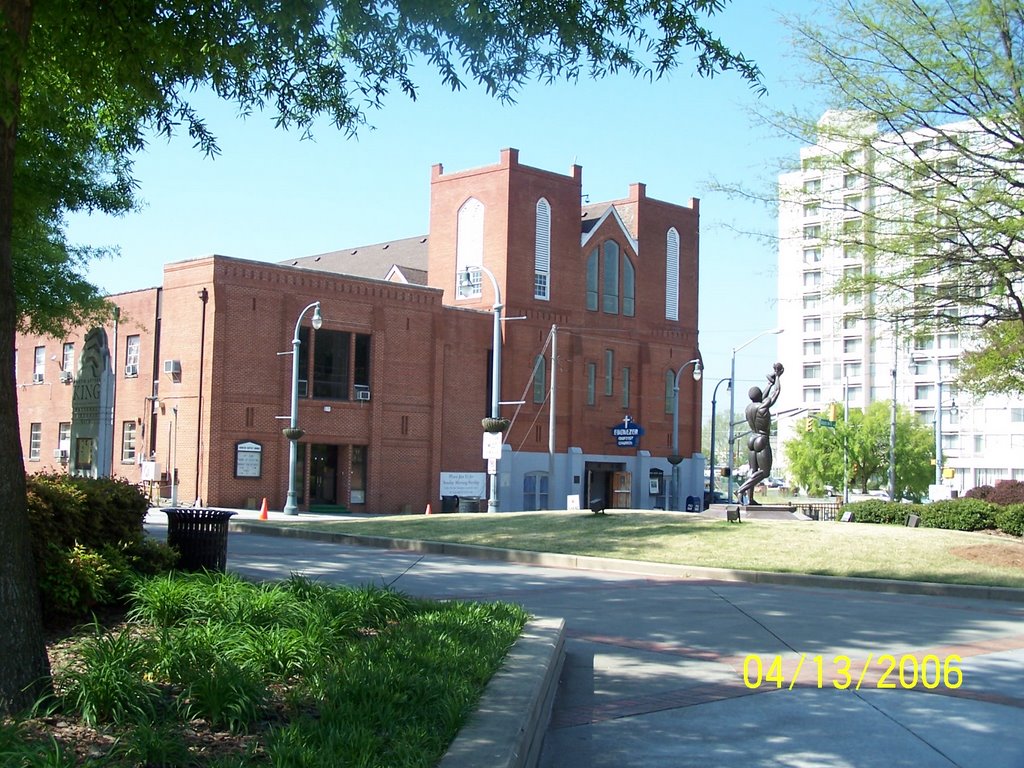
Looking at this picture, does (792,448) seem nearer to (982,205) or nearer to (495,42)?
(982,205)

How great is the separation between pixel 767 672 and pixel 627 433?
46515 millimetres

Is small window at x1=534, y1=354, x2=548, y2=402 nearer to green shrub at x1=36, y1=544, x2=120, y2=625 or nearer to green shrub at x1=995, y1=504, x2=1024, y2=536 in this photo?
green shrub at x1=995, y1=504, x2=1024, y2=536

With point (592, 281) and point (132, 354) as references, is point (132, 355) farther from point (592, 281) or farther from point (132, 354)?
point (592, 281)

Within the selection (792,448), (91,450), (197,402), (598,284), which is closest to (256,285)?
(197,402)

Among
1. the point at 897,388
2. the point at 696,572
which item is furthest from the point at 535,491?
the point at 897,388

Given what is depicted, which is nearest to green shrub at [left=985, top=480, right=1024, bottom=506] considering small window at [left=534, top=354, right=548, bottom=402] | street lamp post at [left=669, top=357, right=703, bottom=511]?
street lamp post at [left=669, top=357, right=703, bottom=511]

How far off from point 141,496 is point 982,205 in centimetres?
1495

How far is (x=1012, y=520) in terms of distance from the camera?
26.3 meters

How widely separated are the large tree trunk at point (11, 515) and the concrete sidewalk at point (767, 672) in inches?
122

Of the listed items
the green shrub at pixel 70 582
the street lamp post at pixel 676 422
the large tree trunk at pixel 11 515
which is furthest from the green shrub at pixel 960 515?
the street lamp post at pixel 676 422

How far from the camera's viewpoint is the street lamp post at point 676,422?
58.0 metres

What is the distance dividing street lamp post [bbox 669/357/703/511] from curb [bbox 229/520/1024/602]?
3491 cm

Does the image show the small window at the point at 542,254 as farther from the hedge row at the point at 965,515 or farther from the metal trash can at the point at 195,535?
the metal trash can at the point at 195,535

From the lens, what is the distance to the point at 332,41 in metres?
10.8
